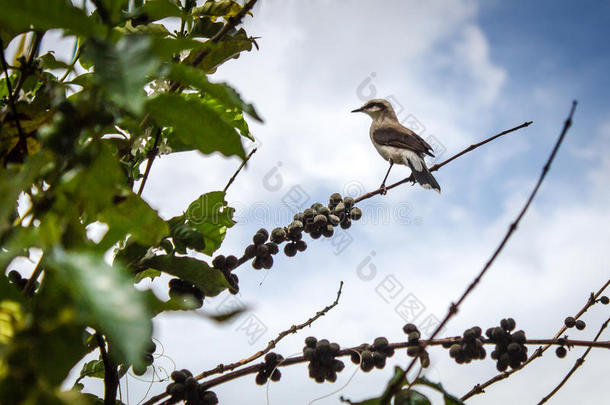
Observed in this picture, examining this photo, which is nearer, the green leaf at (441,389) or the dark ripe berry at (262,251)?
the green leaf at (441,389)

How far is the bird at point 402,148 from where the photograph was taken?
537 cm

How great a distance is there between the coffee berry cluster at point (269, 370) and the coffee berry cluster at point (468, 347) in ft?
1.50

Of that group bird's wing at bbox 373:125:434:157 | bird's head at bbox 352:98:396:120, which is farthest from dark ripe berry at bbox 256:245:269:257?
bird's head at bbox 352:98:396:120

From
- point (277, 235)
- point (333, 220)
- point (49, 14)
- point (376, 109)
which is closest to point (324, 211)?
point (333, 220)

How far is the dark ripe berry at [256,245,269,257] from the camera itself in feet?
5.61

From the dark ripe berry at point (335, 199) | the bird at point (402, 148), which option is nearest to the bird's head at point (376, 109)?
the bird at point (402, 148)

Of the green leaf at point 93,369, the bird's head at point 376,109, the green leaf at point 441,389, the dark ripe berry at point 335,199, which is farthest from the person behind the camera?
the bird's head at point 376,109

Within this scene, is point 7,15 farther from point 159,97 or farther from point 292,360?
point 292,360

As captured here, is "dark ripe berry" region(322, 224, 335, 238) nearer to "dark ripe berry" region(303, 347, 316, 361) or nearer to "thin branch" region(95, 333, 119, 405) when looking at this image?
"dark ripe berry" region(303, 347, 316, 361)

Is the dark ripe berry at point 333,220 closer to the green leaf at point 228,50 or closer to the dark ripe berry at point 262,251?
the dark ripe berry at point 262,251

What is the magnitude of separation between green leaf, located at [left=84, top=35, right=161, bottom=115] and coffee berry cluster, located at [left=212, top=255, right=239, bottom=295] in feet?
3.03

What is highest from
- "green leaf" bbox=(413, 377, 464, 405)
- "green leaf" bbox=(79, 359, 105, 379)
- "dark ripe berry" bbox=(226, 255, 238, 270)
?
"dark ripe berry" bbox=(226, 255, 238, 270)

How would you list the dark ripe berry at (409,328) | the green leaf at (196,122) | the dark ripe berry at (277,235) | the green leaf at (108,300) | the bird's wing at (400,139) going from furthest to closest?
the bird's wing at (400,139)
the dark ripe berry at (277,235)
the dark ripe berry at (409,328)
the green leaf at (196,122)
the green leaf at (108,300)

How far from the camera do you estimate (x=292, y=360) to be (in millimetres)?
1423
